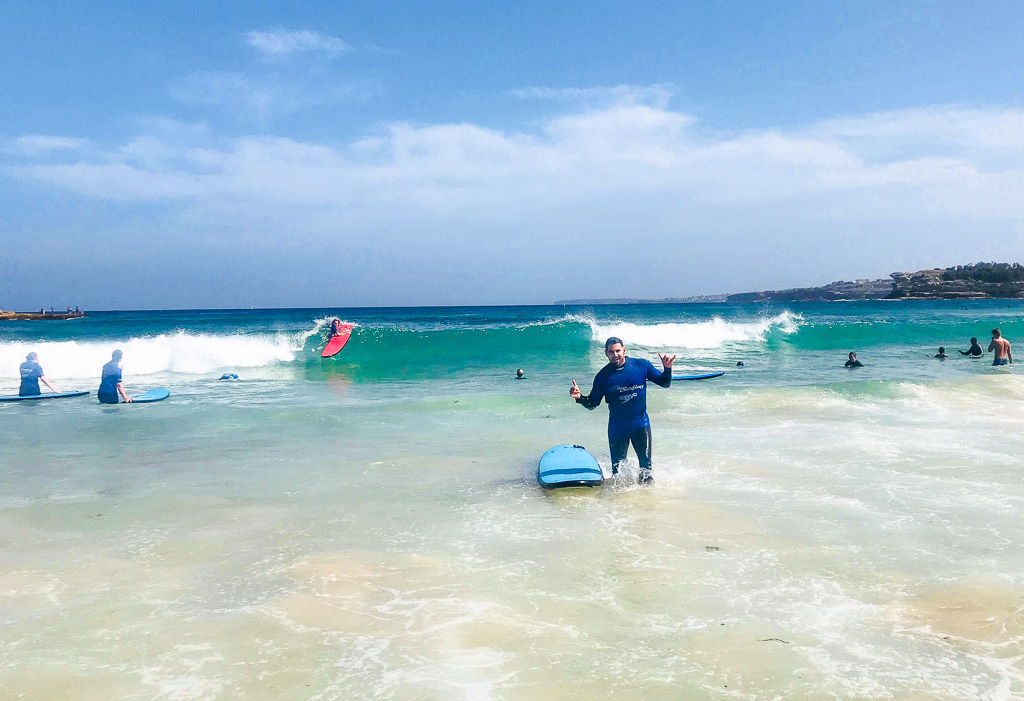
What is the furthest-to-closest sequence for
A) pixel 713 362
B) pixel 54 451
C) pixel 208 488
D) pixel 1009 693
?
pixel 713 362, pixel 54 451, pixel 208 488, pixel 1009 693

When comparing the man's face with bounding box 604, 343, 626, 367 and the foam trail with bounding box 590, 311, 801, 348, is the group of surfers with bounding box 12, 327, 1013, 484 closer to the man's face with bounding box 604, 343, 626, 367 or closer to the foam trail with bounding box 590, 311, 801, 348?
the man's face with bounding box 604, 343, 626, 367

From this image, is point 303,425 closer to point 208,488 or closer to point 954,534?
point 208,488

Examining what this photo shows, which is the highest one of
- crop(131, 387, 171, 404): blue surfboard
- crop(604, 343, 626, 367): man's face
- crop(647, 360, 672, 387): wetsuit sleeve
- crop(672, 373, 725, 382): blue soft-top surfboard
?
crop(604, 343, 626, 367): man's face

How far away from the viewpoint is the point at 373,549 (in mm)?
6043

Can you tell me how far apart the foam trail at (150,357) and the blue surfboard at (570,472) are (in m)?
20.3

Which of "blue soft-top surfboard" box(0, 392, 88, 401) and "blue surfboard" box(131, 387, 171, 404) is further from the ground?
"blue soft-top surfboard" box(0, 392, 88, 401)

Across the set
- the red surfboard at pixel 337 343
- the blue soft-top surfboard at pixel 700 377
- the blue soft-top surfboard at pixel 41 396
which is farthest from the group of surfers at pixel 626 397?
the red surfboard at pixel 337 343

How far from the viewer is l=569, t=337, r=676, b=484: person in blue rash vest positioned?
25.3ft

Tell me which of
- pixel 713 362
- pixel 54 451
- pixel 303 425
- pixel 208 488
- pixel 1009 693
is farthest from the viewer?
pixel 713 362

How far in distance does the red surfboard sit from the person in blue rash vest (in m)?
24.5

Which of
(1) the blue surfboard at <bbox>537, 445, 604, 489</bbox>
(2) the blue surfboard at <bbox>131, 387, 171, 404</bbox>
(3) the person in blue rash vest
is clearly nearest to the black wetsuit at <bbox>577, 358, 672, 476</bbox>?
(3) the person in blue rash vest

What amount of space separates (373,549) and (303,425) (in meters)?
7.23

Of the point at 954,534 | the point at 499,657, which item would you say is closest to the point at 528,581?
the point at 499,657

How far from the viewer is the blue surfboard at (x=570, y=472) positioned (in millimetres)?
7766
